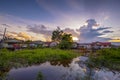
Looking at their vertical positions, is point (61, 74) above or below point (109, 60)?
below

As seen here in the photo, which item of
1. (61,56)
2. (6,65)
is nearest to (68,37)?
(61,56)

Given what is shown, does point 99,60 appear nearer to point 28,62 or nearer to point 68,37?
point 28,62

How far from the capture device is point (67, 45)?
2095 inches

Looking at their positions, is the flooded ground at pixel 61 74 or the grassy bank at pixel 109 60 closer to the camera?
the flooded ground at pixel 61 74

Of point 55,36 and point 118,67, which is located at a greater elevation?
point 55,36

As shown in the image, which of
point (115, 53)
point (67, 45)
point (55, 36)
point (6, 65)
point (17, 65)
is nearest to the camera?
point (6, 65)

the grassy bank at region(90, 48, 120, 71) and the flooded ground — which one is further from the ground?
the grassy bank at region(90, 48, 120, 71)

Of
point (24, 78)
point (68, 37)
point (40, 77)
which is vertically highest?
point (68, 37)

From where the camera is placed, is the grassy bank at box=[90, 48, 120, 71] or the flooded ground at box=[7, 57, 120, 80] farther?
the grassy bank at box=[90, 48, 120, 71]

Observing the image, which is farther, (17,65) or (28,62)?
(28,62)

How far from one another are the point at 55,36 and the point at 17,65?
55.6 m

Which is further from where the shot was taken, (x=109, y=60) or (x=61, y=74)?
(x=109, y=60)

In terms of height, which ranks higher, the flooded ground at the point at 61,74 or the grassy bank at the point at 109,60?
the grassy bank at the point at 109,60

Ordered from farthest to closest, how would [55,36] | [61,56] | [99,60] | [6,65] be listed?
[55,36], [61,56], [99,60], [6,65]
